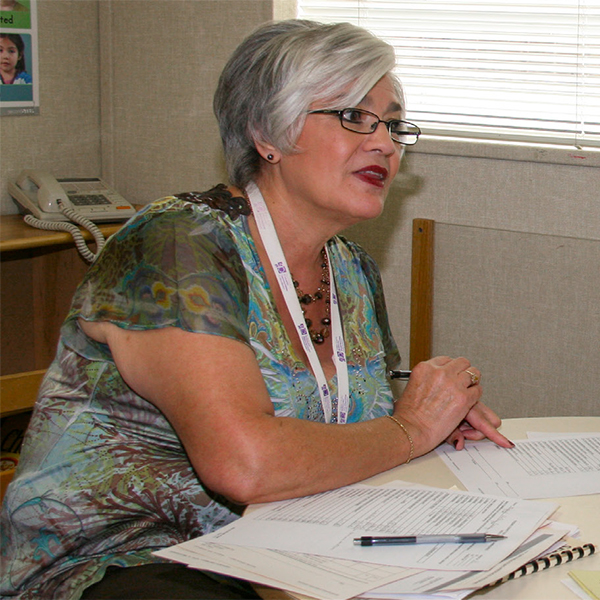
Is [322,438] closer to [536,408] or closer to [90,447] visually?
[90,447]

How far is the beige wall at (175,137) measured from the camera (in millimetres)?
2352

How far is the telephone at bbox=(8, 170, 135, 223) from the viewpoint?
2725 millimetres

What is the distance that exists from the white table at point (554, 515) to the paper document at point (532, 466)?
3cm

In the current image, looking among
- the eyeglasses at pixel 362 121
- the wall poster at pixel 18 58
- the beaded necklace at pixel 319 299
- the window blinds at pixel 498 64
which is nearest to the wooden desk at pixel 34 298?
the wall poster at pixel 18 58

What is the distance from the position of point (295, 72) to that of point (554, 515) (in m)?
0.89

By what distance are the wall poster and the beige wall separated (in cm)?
4

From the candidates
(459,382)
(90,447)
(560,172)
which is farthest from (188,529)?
(560,172)

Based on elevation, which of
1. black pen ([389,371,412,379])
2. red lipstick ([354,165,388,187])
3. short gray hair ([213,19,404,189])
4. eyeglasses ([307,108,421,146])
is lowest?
black pen ([389,371,412,379])

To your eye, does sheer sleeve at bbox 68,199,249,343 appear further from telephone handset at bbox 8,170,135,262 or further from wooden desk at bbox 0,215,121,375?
wooden desk at bbox 0,215,121,375

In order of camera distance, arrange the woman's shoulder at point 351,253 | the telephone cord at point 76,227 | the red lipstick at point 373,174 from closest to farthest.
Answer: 1. the red lipstick at point 373,174
2. the woman's shoulder at point 351,253
3. the telephone cord at point 76,227

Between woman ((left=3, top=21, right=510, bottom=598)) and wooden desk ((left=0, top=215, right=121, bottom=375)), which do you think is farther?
wooden desk ((left=0, top=215, right=121, bottom=375))

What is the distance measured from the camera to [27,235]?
8.50 ft

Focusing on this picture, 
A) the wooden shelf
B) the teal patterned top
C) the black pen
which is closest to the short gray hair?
the teal patterned top

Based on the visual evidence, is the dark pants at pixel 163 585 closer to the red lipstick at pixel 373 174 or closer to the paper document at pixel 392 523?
the paper document at pixel 392 523
